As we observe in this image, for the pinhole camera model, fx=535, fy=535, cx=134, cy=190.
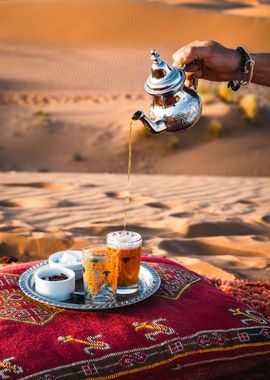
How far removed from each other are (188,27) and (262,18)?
15.7 ft

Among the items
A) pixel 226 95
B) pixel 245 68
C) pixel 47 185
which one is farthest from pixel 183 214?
pixel 226 95

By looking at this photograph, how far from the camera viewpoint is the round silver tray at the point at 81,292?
7.18 feet

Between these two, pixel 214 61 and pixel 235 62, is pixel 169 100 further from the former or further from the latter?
pixel 235 62

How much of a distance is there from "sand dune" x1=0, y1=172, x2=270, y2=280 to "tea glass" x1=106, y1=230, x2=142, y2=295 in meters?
1.33

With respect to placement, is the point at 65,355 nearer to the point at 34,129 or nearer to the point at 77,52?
the point at 34,129

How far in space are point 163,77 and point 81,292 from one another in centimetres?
109

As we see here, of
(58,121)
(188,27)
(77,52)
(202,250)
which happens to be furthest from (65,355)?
(188,27)

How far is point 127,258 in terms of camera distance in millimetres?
2332

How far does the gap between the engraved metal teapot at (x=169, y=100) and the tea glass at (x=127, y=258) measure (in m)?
0.56

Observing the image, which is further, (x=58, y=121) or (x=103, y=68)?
(x=103, y=68)

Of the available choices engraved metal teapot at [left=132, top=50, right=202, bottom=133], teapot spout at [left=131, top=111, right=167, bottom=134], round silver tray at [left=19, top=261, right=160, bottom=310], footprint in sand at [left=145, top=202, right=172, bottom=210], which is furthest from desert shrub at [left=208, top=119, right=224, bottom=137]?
round silver tray at [left=19, top=261, right=160, bottom=310]

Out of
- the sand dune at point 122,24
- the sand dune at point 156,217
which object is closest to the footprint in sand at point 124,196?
the sand dune at point 156,217

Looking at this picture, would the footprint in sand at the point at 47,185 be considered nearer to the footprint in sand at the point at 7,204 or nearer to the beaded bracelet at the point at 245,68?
the footprint in sand at the point at 7,204

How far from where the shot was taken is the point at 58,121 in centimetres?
1168
